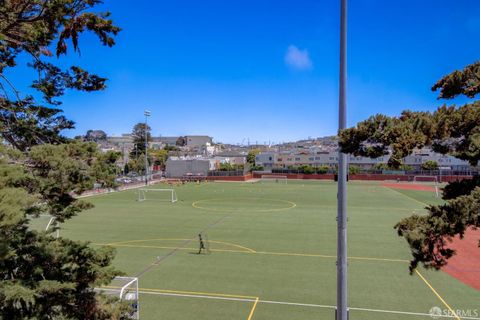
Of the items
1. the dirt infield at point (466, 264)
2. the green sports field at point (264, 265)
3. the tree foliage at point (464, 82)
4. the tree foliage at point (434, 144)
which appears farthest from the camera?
the dirt infield at point (466, 264)

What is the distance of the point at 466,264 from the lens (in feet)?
68.0

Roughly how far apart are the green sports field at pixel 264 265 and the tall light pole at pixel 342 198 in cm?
594

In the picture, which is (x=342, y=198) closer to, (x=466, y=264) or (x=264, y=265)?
(x=264, y=265)

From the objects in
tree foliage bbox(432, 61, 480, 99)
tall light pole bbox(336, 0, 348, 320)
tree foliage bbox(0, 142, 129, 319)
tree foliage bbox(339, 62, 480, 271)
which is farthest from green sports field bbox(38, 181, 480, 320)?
tree foliage bbox(432, 61, 480, 99)

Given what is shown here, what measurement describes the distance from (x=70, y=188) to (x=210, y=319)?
8.19 m

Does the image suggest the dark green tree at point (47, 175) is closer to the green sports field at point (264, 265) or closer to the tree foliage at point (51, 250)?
the tree foliage at point (51, 250)

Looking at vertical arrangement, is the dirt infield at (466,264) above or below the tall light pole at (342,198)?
below

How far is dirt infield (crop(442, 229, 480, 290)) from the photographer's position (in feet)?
59.6

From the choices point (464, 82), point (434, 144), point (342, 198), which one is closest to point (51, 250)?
point (342, 198)

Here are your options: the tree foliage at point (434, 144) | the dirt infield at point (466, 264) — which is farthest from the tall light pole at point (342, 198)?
the dirt infield at point (466, 264)

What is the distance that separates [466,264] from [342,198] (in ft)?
56.4

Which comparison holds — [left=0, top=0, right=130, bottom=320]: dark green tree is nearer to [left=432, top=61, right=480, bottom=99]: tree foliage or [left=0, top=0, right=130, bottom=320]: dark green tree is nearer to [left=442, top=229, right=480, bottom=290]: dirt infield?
[left=432, top=61, right=480, bottom=99]: tree foliage

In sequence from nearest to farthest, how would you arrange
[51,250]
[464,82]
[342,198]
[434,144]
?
[434,144]
[464,82]
[342,198]
[51,250]

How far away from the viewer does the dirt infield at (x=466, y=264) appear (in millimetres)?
18152
